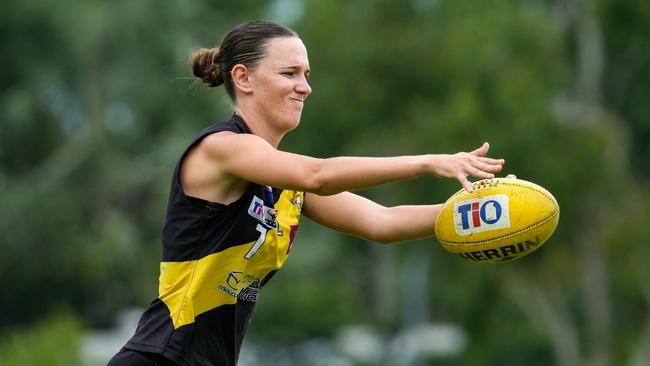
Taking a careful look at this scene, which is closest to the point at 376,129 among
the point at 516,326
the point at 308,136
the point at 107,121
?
the point at 308,136

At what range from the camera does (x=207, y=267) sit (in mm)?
5957

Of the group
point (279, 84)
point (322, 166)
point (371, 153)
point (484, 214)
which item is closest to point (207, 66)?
point (279, 84)

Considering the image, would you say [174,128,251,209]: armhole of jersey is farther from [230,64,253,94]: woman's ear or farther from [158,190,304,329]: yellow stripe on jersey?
[230,64,253,94]: woman's ear

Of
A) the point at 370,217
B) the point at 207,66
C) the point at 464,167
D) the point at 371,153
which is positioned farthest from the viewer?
the point at 371,153

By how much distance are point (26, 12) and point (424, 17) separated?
12333 millimetres

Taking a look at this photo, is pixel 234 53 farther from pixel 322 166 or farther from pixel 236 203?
pixel 322 166

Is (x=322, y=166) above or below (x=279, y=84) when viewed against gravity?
below

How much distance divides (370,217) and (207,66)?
3.22 feet

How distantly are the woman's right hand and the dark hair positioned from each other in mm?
1070

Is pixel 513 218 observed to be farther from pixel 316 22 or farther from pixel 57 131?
pixel 57 131

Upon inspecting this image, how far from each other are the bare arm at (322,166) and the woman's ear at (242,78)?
320 mm

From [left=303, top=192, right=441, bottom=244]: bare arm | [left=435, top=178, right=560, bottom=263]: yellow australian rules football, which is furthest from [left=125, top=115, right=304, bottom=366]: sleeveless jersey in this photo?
[left=435, top=178, right=560, bottom=263]: yellow australian rules football

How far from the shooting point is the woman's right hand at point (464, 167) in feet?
17.8

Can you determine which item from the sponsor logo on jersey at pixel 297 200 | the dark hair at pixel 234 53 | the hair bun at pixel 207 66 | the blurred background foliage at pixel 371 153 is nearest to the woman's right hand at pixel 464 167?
the sponsor logo on jersey at pixel 297 200
